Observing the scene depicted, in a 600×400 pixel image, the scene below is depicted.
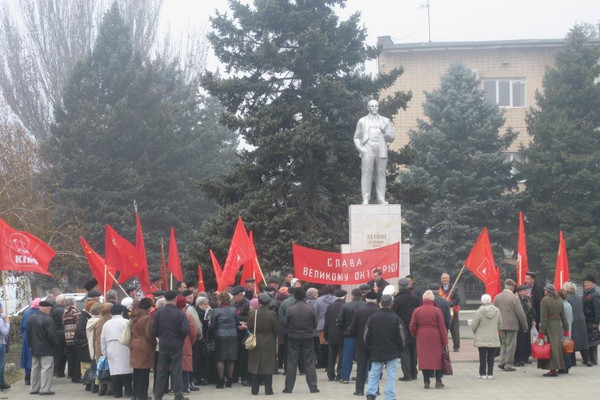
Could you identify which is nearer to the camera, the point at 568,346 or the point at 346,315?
the point at 346,315

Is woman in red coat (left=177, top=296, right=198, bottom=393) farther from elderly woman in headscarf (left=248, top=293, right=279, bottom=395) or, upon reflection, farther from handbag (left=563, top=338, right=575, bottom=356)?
handbag (left=563, top=338, right=575, bottom=356)

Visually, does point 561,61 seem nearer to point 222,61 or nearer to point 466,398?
point 222,61

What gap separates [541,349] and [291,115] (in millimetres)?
14814

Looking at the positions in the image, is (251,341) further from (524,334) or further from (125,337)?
(524,334)

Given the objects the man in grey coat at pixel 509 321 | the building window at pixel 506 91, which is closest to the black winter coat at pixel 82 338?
the man in grey coat at pixel 509 321

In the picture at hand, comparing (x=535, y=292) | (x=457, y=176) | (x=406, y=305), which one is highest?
(x=457, y=176)

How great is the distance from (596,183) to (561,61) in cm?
575

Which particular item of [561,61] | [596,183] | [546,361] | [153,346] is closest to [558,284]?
[546,361]

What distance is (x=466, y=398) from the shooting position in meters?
14.3

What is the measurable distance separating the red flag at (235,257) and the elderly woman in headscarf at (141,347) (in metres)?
3.96

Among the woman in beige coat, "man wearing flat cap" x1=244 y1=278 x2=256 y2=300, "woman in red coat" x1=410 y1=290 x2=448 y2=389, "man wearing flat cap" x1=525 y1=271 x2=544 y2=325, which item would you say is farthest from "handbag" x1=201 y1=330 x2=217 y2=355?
"man wearing flat cap" x1=525 y1=271 x2=544 y2=325

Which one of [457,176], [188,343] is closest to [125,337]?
[188,343]

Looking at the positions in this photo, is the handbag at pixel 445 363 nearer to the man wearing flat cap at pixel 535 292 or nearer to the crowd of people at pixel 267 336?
the crowd of people at pixel 267 336

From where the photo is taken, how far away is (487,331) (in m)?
16.4
